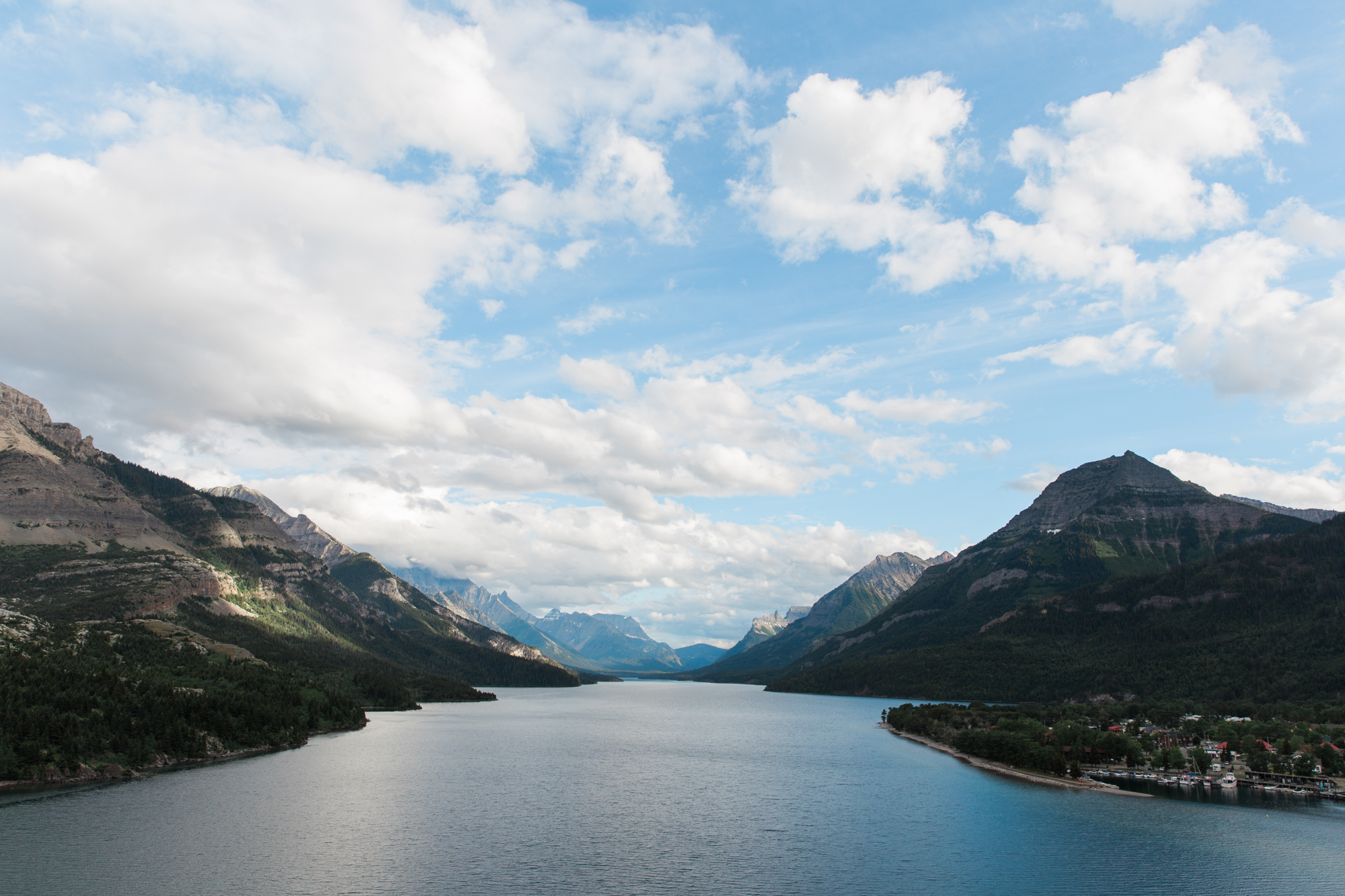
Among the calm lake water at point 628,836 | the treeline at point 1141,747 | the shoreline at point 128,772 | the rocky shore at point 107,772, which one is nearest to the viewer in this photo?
the calm lake water at point 628,836

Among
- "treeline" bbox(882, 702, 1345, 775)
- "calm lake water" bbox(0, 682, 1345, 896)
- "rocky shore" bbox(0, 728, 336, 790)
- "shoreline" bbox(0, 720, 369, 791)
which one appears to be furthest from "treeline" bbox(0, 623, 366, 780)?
"treeline" bbox(882, 702, 1345, 775)

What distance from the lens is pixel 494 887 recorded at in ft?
242

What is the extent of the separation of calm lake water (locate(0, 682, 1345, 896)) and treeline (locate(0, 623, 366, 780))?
10664mm

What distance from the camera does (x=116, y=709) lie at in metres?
139

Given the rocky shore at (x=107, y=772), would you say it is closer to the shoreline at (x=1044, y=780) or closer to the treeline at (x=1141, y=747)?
→ the shoreline at (x=1044, y=780)

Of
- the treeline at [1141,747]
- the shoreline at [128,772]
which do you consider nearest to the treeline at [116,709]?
the shoreline at [128,772]

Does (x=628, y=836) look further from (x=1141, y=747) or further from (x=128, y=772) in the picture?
(x=1141, y=747)

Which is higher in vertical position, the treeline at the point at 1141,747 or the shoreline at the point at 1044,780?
the treeline at the point at 1141,747

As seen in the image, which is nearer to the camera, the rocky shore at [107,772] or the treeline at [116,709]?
the rocky shore at [107,772]

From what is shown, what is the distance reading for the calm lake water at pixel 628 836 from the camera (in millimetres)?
76812

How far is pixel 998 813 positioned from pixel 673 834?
55694 millimetres

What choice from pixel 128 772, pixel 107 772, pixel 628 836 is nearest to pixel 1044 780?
pixel 628 836

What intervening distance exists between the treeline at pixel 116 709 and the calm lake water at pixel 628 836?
10664 mm

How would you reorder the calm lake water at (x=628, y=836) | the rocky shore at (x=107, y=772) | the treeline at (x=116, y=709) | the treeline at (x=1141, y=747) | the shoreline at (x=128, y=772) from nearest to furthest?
the calm lake water at (x=628, y=836) → the shoreline at (x=128, y=772) → the rocky shore at (x=107, y=772) → the treeline at (x=116, y=709) → the treeline at (x=1141, y=747)
